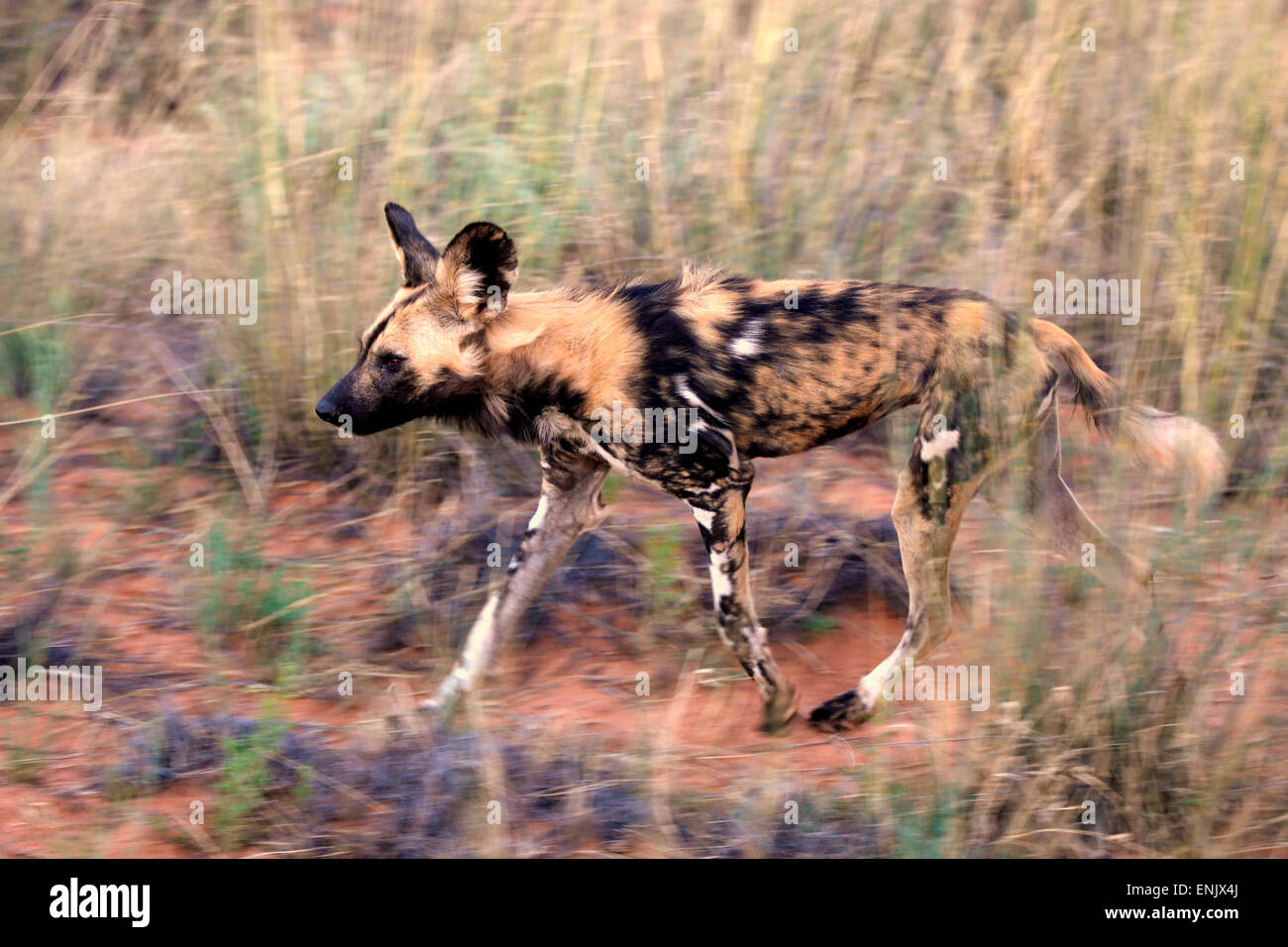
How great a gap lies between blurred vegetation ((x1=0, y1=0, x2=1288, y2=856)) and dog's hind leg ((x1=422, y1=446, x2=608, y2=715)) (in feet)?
0.74

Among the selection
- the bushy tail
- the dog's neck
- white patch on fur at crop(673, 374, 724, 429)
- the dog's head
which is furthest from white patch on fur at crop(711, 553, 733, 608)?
the bushy tail

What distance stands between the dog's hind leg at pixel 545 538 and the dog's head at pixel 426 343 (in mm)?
399

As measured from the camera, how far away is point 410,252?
3.96 metres

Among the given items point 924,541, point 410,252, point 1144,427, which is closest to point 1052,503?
point 1144,427

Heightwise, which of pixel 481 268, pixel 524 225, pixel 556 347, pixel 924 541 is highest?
pixel 524 225

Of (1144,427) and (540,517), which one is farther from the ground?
(1144,427)

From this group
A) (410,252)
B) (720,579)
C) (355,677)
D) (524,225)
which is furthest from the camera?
(524,225)

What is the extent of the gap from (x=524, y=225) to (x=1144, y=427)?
2510 mm

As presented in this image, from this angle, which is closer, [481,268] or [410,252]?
[481,268]

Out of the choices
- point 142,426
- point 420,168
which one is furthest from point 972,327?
point 142,426

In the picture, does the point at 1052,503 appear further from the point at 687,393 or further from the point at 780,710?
the point at 687,393

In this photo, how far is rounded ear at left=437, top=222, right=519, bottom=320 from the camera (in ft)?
12.3

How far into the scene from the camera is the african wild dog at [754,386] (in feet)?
12.3

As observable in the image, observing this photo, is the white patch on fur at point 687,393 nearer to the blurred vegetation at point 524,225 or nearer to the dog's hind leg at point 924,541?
the dog's hind leg at point 924,541
